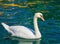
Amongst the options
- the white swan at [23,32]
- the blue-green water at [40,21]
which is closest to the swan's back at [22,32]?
the white swan at [23,32]

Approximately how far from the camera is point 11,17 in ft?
60.8

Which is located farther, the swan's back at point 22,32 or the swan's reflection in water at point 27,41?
the swan's back at point 22,32

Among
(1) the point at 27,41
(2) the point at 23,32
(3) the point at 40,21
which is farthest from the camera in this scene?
(3) the point at 40,21

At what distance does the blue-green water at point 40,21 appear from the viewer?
589 inches

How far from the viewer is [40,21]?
59.1ft

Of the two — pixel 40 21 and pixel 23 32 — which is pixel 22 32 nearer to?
pixel 23 32

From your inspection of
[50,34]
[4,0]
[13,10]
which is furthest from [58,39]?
[4,0]

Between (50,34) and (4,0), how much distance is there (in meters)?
9.79

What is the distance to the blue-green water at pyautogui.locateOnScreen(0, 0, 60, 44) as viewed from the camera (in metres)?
15.0

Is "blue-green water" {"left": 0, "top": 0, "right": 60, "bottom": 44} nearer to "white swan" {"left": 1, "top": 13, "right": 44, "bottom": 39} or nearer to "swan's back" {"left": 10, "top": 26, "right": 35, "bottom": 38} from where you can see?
"white swan" {"left": 1, "top": 13, "right": 44, "bottom": 39}

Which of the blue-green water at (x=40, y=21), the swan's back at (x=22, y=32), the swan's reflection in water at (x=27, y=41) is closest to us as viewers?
the swan's reflection in water at (x=27, y=41)

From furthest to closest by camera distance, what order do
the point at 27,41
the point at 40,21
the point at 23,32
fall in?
the point at 40,21, the point at 23,32, the point at 27,41

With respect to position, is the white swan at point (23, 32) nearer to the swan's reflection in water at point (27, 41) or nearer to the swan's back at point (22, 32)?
the swan's back at point (22, 32)

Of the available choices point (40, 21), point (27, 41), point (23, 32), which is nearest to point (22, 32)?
point (23, 32)
